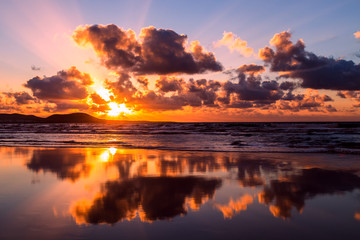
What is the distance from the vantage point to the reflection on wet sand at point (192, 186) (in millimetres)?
7168

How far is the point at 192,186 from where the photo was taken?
983cm

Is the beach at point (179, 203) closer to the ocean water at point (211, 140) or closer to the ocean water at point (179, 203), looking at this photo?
the ocean water at point (179, 203)

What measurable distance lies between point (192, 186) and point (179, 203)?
2053 millimetres

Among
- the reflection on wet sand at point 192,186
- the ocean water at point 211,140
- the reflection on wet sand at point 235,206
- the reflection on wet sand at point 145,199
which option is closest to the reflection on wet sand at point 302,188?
the reflection on wet sand at point 192,186

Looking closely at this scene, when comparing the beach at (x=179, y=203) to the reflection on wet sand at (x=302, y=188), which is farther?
the reflection on wet sand at (x=302, y=188)

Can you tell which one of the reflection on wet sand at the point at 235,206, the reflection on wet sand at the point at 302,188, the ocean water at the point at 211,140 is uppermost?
the reflection on wet sand at the point at 235,206

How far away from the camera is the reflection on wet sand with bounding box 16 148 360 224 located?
717 centimetres

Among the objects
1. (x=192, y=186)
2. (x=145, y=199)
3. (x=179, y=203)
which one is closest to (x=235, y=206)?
(x=179, y=203)

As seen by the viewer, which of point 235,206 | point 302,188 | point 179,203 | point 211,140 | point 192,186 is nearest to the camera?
point 235,206

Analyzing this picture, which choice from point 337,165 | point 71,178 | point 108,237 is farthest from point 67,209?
point 337,165

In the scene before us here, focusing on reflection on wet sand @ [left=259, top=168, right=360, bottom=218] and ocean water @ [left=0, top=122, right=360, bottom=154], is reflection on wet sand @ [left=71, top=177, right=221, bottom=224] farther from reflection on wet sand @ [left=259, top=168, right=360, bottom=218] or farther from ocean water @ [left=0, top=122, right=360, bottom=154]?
ocean water @ [left=0, top=122, right=360, bottom=154]

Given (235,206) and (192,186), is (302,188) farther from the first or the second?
(192,186)

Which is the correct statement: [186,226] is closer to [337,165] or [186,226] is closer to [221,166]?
[221,166]

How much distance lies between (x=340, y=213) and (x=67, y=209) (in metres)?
7.08
